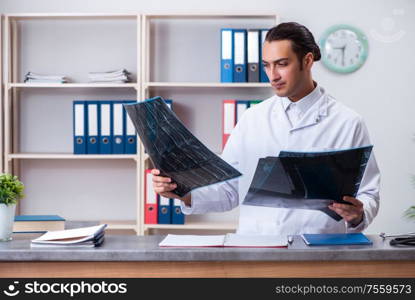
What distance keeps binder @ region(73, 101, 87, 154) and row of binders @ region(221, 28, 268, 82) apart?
35.6 inches

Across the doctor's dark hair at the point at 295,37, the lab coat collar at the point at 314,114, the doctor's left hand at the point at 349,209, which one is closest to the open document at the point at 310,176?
the doctor's left hand at the point at 349,209

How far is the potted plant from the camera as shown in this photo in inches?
78.5

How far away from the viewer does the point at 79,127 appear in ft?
12.9

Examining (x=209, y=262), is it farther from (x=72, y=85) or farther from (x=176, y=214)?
(x=72, y=85)

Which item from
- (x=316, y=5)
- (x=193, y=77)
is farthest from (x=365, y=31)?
(x=193, y=77)

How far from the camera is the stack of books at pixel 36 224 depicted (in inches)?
96.0

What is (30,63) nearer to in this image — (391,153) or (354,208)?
(391,153)

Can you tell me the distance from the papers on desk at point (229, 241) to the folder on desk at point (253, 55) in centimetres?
205

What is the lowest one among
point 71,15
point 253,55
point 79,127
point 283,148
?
point 283,148

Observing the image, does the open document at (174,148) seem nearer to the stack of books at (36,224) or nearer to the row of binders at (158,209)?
A: the stack of books at (36,224)

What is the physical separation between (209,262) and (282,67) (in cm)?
81

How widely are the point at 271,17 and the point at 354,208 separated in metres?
2.30

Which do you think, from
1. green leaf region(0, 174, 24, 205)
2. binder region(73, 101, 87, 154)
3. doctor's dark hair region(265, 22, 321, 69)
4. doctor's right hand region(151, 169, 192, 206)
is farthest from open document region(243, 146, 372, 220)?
binder region(73, 101, 87, 154)

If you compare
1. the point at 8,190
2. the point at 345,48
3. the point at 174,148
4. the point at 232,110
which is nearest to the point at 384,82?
the point at 345,48
